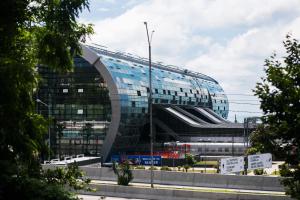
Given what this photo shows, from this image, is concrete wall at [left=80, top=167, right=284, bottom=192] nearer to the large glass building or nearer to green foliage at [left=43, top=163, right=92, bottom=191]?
green foliage at [left=43, top=163, right=92, bottom=191]

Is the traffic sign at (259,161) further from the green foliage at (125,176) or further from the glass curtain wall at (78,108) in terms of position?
the glass curtain wall at (78,108)

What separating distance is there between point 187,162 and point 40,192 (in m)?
41.1

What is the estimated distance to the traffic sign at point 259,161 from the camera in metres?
37.7

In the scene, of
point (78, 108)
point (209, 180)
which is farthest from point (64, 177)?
point (78, 108)

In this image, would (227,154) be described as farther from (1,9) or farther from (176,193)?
(1,9)

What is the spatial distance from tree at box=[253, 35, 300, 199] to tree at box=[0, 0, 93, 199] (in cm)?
579

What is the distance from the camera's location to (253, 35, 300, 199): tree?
13.6 meters

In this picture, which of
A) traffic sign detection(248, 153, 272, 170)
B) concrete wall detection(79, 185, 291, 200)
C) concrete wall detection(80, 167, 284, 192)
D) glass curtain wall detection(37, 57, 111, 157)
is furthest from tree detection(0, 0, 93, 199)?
glass curtain wall detection(37, 57, 111, 157)

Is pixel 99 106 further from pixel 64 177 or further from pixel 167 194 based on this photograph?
pixel 64 177

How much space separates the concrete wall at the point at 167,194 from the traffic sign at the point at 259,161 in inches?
374

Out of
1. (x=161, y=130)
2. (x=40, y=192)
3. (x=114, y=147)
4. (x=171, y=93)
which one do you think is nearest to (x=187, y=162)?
(x=114, y=147)

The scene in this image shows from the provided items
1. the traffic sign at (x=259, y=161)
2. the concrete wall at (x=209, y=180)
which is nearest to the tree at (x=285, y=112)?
the concrete wall at (x=209, y=180)

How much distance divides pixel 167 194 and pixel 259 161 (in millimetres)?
10688

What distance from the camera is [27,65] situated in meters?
10.4
